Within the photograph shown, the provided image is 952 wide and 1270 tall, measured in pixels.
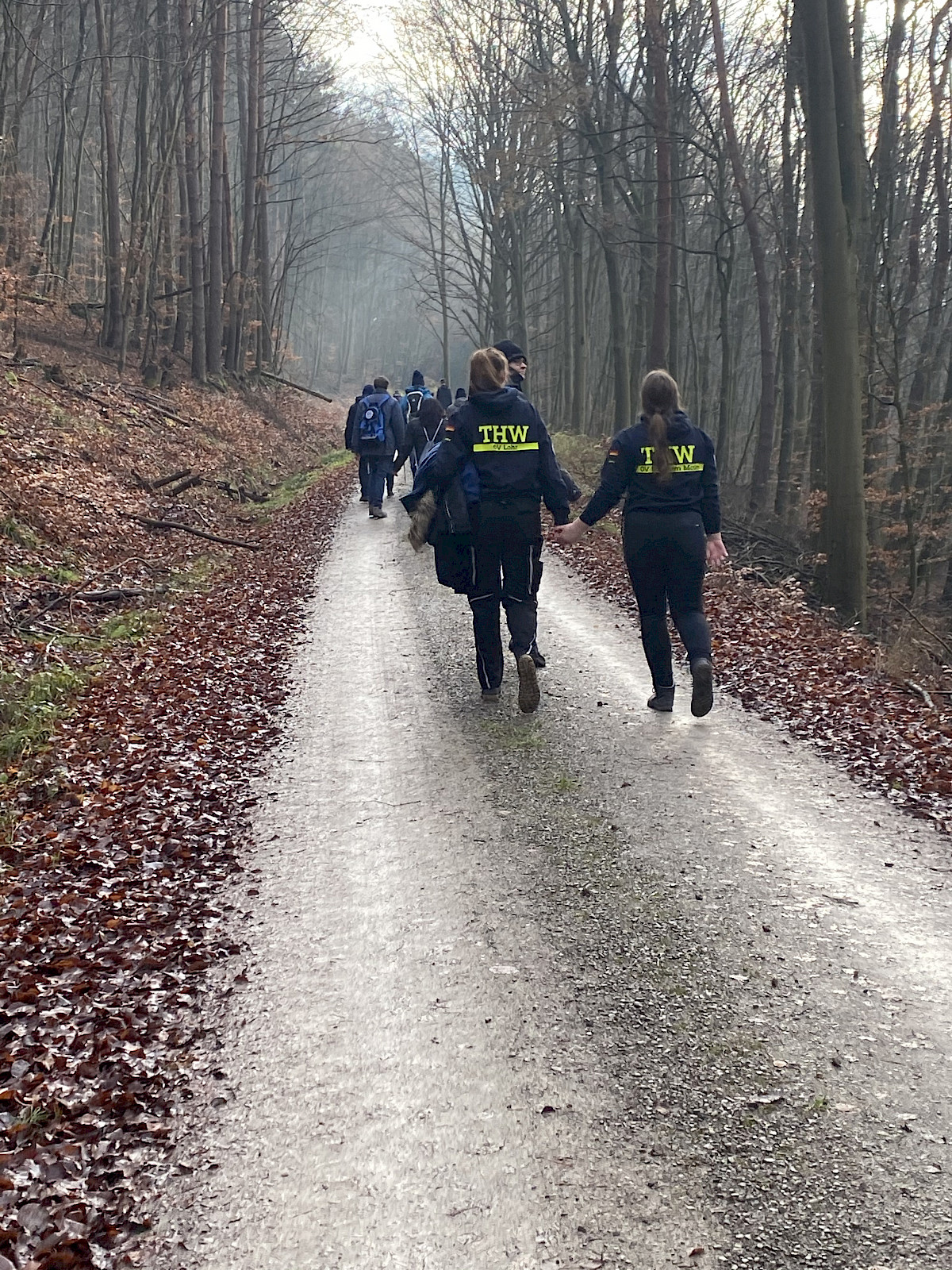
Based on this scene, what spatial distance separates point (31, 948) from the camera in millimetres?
4254

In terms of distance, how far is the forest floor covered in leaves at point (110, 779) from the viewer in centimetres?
308

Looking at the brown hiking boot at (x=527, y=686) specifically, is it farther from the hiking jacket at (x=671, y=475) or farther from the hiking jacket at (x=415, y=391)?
the hiking jacket at (x=415, y=391)

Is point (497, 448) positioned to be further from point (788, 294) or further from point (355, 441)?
point (788, 294)

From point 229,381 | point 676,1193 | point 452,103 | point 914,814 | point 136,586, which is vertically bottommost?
point 676,1193

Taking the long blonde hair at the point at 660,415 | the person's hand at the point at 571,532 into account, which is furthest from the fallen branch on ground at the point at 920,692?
the person's hand at the point at 571,532

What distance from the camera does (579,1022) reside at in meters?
3.50

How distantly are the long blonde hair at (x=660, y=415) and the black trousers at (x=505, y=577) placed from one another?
0.91 metres

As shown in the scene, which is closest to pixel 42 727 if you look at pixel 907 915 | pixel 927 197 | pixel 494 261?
pixel 907 915

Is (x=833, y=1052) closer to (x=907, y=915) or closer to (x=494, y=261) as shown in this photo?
(x=907, y=915)

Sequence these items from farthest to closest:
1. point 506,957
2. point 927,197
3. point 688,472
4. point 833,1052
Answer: point 927,197, point 688,472, point 506,957, point 833,1052

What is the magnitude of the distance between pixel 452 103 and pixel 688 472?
31135mm

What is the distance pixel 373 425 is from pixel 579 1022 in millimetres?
15243

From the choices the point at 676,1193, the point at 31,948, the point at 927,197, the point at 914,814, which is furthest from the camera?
the point at 927,197

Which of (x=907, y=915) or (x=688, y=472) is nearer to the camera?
(x=907, y=915)
